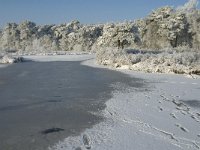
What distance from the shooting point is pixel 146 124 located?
10906 millimetres

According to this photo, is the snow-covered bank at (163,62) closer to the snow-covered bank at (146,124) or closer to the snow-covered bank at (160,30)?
the snow-covered bank at (146,124)

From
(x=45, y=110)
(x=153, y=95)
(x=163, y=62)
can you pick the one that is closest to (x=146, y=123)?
(x=45, y=110)

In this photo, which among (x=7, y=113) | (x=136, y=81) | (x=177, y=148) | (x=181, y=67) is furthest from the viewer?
(x=181, y=67)

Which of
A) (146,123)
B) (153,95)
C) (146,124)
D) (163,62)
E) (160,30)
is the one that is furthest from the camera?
(160,30)

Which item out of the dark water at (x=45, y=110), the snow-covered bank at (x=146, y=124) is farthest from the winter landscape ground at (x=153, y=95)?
the dark water at (x=45, y=110)

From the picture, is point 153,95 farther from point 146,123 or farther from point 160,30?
point 160,30

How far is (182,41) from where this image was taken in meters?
56.9

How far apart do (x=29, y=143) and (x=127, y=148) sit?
2.39m

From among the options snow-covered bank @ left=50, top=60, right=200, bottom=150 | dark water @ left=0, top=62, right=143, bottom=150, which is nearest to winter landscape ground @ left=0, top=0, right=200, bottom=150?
snow-covered bank @ left=50, top=60, right=200, bottom=150

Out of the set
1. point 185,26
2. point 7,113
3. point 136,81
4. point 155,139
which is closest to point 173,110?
point 155,139

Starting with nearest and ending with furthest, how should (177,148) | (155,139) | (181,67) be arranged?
1. (177,148)
2. (155,139)
3. (181,67)

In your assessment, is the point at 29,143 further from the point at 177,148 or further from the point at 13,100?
the point at 13,100

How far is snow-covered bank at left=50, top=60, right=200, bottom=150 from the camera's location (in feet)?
29.4

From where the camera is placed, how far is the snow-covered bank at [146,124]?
8.97 m
